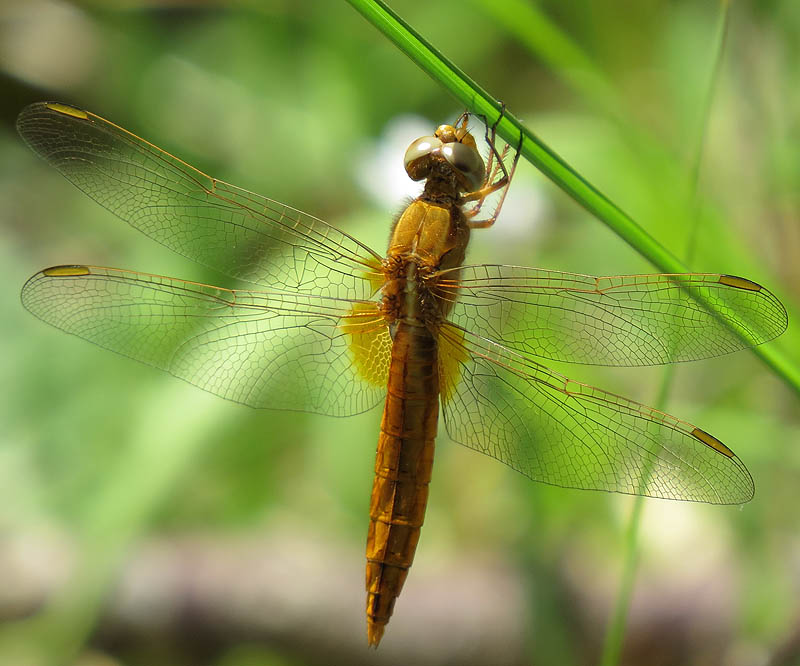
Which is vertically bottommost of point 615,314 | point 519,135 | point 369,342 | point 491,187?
point 369,342

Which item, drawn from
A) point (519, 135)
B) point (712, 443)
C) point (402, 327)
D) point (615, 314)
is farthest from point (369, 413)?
point (519, 135)

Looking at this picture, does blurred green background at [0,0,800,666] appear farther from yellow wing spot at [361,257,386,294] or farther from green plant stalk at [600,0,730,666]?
yellow wing spot at [361,257,386,294]

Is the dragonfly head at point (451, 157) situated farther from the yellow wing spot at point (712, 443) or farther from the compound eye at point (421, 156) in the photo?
the yellow wing spot at point (712, 443)

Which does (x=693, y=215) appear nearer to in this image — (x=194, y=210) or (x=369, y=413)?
(x=194, y=210)

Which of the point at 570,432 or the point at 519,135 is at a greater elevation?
the point at 519,135

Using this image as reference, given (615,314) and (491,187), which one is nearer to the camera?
(615,314)

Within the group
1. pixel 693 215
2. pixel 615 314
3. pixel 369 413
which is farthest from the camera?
pixel 369 413
